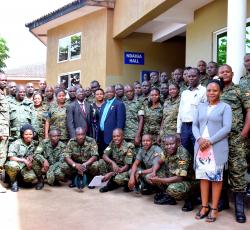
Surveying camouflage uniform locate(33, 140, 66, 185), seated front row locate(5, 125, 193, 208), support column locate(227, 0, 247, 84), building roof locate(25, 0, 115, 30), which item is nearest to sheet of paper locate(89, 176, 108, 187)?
seated front row locate(5, 125, 193, 208)

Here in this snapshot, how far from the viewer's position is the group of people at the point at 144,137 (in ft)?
15.9

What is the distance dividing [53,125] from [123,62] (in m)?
5.06

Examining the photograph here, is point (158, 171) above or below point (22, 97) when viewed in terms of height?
below

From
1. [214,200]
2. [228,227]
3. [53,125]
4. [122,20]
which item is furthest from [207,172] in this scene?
[122,20]

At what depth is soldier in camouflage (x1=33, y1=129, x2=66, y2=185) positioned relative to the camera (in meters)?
6.78

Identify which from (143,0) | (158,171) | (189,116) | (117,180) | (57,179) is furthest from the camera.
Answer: (143,0)

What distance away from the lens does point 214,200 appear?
4773mm

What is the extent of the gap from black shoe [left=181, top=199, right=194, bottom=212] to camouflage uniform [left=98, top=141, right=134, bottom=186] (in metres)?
1.27

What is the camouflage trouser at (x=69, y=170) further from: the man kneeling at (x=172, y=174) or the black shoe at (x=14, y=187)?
the man kneeling at (x=172, y=174)

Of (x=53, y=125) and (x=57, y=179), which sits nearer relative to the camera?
(x=57, y=179)

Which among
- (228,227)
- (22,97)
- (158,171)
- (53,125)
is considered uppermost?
(22,97)

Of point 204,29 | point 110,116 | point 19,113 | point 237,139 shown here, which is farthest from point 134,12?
point 237,139

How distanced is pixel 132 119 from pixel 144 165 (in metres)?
1.23

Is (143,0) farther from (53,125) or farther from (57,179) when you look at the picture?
(57,179)
